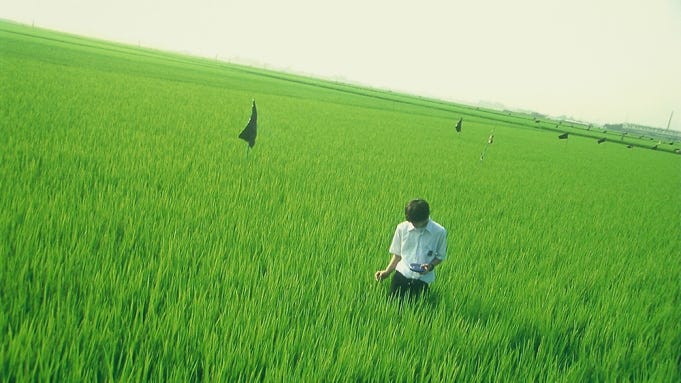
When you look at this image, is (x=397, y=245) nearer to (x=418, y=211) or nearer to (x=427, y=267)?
(x=427, y=267)

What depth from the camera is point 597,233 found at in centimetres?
441

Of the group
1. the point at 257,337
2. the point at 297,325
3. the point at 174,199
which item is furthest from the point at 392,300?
the point at 174,199

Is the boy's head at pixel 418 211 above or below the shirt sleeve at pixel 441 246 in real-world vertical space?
above

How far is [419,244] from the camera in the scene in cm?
179

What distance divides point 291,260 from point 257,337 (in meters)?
0.86

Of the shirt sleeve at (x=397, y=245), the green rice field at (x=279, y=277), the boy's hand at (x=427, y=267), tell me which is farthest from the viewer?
the shirt sleeve at (x=397, y=245)

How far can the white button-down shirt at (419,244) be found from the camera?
177cm

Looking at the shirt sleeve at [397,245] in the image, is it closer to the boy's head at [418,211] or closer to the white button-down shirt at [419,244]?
the white button-down shirt at [419,244]

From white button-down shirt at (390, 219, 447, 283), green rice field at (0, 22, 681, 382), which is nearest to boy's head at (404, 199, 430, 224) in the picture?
white button-down shirt at (390, 219, 447, 283)

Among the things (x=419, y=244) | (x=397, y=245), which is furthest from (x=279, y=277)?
(x=419, y=244)

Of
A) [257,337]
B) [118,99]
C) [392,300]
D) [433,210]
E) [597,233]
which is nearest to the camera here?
[257,337]

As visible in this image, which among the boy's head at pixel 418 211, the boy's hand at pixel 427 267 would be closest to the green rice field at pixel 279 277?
the boy's hand at pixel 427 267

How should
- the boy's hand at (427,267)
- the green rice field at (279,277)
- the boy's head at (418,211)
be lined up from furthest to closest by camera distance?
the boy's hand at (427,267), the boy's head at (418,211), the green rice field at (279,277)

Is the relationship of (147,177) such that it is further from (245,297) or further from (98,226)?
(245,297)
